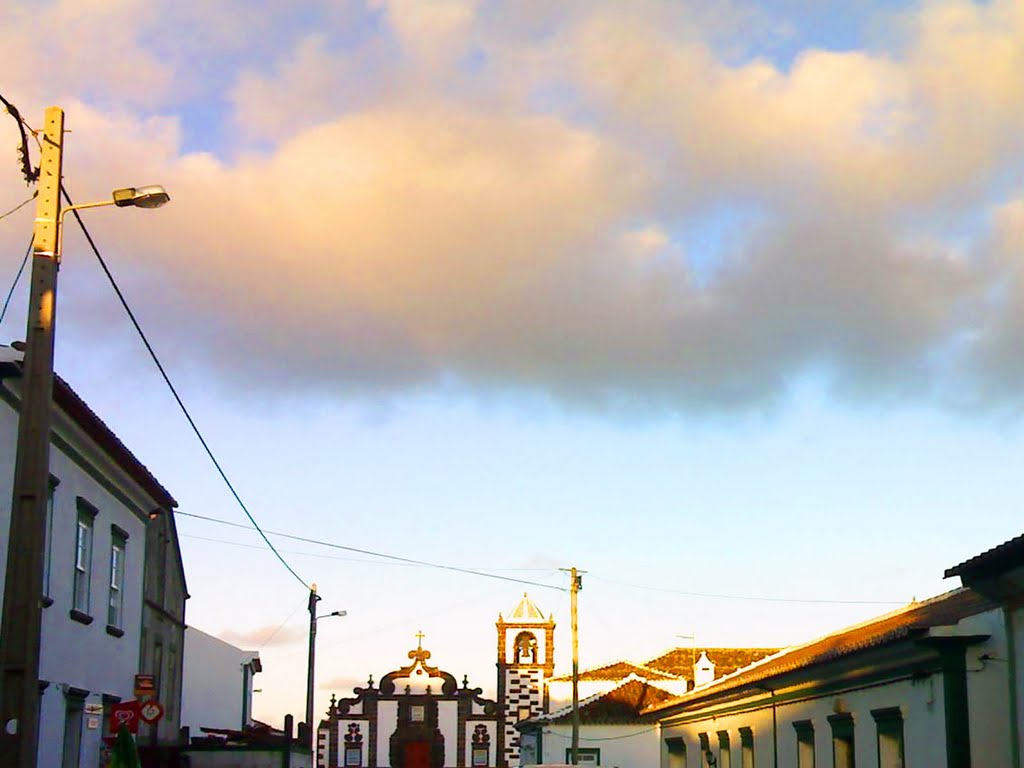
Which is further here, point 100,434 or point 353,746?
point 353,746

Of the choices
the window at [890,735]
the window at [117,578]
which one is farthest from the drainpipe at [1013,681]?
the window at [117,578]

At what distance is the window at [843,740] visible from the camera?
78.8ft

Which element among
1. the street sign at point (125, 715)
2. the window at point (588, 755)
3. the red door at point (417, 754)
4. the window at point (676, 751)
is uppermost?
the street sign at point (125, 715)

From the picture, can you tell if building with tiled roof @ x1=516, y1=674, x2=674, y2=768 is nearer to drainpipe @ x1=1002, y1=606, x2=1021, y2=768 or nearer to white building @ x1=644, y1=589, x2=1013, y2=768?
white building @ x1=644, y1=589, x2=1013, y2=768

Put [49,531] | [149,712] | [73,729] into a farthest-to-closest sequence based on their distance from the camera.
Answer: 1. [73,729]
2. [49,531]
3. [149,712]

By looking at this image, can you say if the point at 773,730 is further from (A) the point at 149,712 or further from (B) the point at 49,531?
(B) the point at 49,531

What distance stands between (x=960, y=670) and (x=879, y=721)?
3.61 m

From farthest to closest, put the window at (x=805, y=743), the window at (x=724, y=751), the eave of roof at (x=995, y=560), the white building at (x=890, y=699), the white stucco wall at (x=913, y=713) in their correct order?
the window at (x=724, y=751) < the window at (x=805, y=743) < the white building at (x=890, y=699) < the white stucco wall at (x=913, y=713) < the eave of roof at (x=995, y=560)

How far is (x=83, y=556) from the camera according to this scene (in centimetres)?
2325

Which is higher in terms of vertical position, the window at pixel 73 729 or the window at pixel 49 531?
the window at pixel 49 531

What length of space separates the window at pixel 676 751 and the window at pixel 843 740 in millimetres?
15422

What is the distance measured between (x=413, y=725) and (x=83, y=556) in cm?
5537

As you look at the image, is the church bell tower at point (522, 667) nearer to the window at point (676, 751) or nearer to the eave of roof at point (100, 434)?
the window at point (676, 751)

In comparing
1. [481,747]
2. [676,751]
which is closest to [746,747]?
[676,751]
